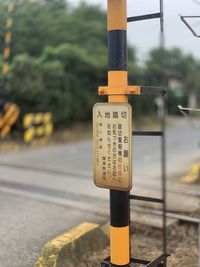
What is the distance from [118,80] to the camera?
10.9 ft

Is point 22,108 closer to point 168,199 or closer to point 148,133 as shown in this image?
point 168,199

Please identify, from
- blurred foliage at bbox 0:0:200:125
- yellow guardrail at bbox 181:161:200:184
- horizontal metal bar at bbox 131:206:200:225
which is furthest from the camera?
blurred foliage at bbox 0:0:200:125

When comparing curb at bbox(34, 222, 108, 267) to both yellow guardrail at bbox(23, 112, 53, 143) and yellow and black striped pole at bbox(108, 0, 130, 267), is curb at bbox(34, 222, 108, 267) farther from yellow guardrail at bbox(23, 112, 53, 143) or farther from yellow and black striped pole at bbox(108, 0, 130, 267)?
yellow guardrail at bbox(23, 112, 53, 143)

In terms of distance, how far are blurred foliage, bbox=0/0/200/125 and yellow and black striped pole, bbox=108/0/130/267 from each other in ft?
17.4

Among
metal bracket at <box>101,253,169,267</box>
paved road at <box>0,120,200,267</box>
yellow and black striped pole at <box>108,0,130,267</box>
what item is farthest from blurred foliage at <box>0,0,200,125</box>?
metal bracket at <box>101,253,169,267</box>

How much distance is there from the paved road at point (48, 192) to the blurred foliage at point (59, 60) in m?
2.55

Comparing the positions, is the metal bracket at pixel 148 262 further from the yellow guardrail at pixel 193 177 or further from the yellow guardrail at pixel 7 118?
the yellow guardrail at pixel 7 118

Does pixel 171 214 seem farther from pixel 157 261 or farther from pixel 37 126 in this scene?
pixel 37 126

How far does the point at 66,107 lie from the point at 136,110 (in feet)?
22.7

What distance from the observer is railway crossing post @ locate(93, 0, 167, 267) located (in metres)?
3.25

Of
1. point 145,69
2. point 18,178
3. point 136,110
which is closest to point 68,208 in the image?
point 18,178

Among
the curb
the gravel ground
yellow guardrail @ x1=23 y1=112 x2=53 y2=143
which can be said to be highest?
yellow guardrail @ x1=23 y1=112 x2=53 y2=143

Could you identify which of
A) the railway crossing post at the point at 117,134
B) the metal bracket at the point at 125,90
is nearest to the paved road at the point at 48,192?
the railway crossing post at the point at 117,134

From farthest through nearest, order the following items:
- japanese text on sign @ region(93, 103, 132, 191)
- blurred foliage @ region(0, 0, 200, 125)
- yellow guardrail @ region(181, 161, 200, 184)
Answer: blurred foliage @ region(0, 0, 200, 125)
yellow guardrail @ region(181, 161, 200, 184)
japanese text on sign @ region(93, 103, 132, 191)
